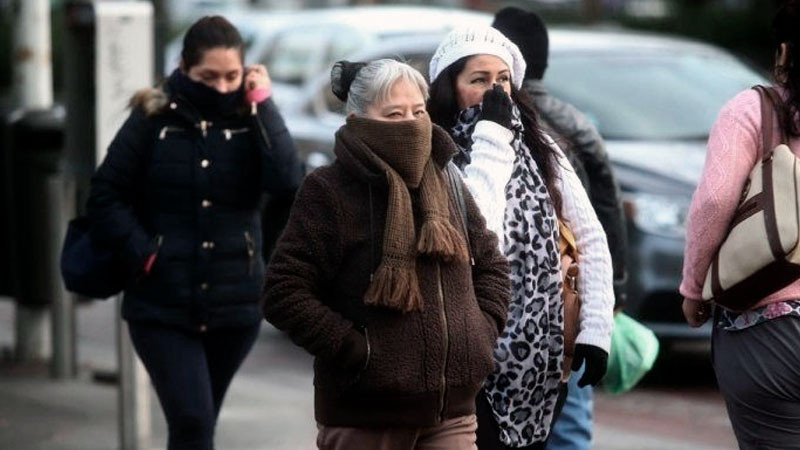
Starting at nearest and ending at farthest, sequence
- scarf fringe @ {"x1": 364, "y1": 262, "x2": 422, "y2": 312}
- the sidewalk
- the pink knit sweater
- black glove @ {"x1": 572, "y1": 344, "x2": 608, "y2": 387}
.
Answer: scarf fringe @ {"x1": 364, "y1": 262, "x2": 422, "y2": 312} < the pink knit sweater < black glove @ {"x1": 572, "y1": 344, "x2": 608, "y2": 387} < the sidewalk

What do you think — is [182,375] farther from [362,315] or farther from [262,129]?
[362,315]

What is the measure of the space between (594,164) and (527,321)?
1.31 meters

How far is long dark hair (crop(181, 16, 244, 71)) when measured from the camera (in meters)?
5.85

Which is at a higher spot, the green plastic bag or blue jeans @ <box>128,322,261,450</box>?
the green plastic bag

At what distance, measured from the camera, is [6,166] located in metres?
9.39

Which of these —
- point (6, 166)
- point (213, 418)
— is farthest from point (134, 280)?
point (6, 166)

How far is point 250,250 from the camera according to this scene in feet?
19.5

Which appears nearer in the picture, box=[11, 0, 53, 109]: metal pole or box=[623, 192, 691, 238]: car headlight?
box=[623, 192, 691, 238]: car headlight

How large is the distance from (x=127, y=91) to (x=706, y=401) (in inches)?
131

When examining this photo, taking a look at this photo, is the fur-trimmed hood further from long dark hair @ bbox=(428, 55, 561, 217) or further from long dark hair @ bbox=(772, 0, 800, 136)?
long dark hair @ bbox=(772, 0, 800, 136)

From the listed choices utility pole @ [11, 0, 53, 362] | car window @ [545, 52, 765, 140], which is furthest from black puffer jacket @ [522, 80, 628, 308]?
utility pole @ [11, 0, 53, 362]

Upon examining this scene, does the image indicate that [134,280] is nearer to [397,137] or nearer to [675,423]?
[397,137]

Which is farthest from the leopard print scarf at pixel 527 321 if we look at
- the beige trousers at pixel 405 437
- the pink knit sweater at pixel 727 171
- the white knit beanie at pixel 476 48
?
the pink knit sweater at pixel 727 171

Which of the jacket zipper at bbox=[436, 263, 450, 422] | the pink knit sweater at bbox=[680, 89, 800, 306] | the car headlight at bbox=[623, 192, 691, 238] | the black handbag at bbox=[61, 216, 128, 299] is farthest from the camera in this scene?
the car headlight at bbox=[623, 192, 691, 238]
